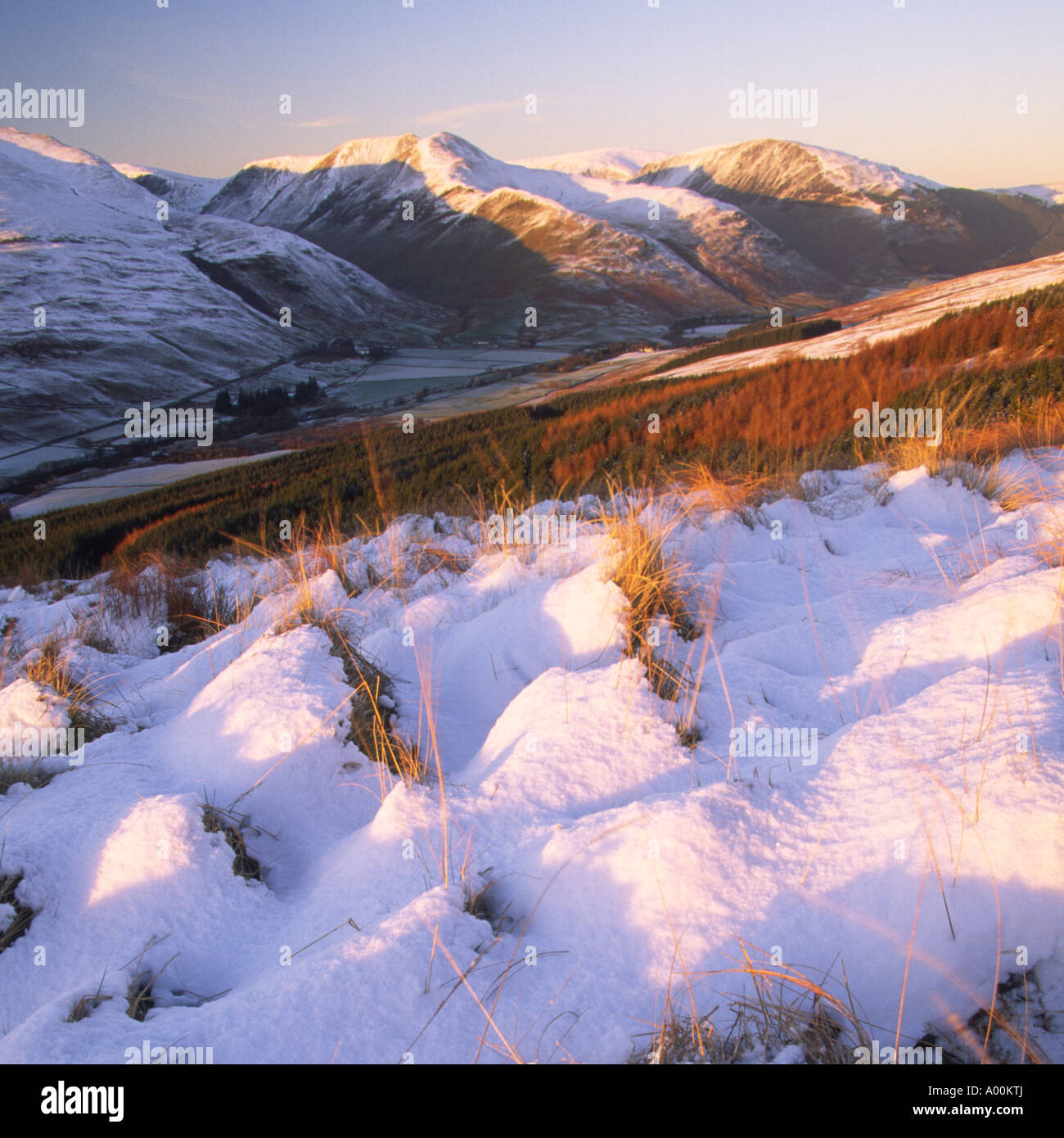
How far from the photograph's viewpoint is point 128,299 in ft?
167

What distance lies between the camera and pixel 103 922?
1.63m

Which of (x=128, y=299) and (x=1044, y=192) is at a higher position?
(x=1044, y=192)

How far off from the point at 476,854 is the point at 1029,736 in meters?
1.35

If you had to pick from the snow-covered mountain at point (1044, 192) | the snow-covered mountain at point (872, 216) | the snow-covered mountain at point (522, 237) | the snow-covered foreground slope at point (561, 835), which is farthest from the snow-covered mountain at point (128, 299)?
the snow-covered mountain at point (1044, 192)

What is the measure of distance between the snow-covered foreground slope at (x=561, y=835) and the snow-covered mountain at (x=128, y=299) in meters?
39.5

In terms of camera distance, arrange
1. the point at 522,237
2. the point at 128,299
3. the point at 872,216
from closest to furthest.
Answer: the point at 128,299
the point at 522,237
the point at 872,216

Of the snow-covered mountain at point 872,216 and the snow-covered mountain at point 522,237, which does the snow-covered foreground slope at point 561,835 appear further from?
the snow-covered mountain at point 872,216

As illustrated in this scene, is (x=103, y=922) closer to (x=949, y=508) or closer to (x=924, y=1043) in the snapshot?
(x=924, y=1043)

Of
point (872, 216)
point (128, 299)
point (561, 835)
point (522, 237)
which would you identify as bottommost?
point (561, 835)

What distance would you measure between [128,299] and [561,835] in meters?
63.1

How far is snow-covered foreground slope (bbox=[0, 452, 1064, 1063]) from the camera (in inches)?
47.6

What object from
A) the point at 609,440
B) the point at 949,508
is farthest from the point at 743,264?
the point at 949,508

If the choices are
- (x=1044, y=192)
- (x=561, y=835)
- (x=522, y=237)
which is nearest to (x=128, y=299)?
(x=522, y=237)

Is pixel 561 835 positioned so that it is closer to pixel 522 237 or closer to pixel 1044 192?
pixel 522 237
